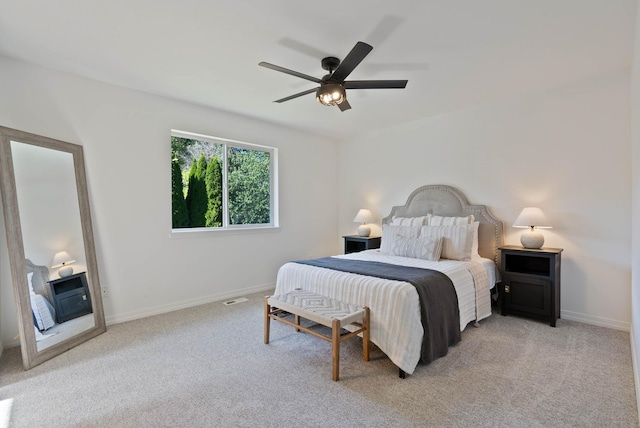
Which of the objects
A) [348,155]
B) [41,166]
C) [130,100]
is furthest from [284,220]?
[41,166]

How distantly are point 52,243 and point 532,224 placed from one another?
4.57 m

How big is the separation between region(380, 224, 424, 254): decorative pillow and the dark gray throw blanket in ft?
2.99

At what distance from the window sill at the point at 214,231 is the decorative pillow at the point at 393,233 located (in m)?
1.68

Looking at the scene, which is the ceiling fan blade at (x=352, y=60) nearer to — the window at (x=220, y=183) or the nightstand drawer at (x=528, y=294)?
the window at (x=220, y=183)

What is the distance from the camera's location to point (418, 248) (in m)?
3.54

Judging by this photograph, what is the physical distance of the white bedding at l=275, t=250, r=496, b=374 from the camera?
2242 mm

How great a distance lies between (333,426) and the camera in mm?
1720

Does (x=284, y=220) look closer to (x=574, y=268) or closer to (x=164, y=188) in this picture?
(x=164, y=188)

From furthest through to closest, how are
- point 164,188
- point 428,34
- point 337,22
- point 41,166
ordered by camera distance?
point 164,188
point 41,166
point 428,34
point 337,22

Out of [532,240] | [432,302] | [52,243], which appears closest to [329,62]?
[432,302]

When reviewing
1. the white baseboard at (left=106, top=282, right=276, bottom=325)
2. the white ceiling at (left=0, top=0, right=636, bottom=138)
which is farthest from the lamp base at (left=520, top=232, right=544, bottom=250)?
the white baseboard at (left=106, top=282, right=276, bottom=325)

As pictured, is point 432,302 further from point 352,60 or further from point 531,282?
point 352,60

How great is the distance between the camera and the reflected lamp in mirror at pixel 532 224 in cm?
328

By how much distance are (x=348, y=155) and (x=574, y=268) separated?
3510mm
